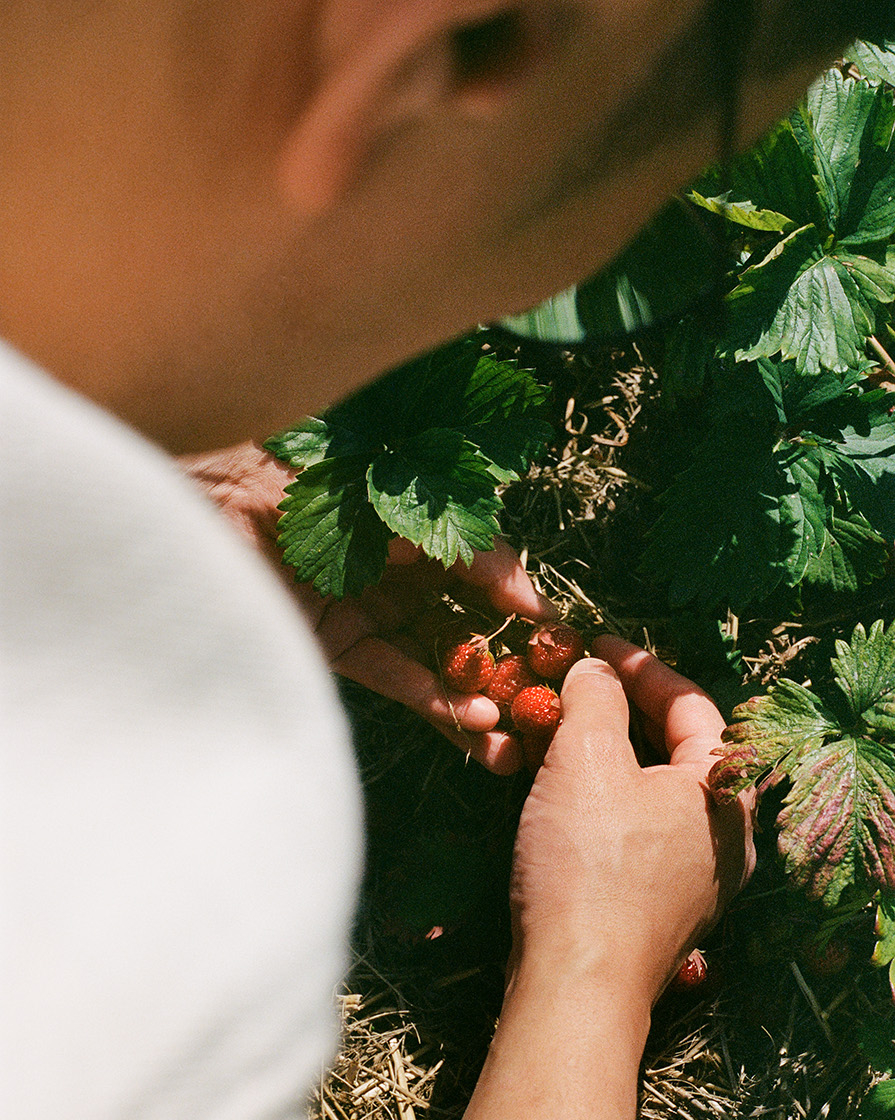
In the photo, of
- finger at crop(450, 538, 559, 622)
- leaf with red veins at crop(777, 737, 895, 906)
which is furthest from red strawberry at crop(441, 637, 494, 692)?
leaf with red veins at crop(777, 737, 895, 906)

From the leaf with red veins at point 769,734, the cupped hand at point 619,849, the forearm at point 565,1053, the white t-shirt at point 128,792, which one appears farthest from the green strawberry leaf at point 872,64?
the forearm at point 565,1053

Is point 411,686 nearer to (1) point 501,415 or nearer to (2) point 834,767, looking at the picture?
(1) point 501,415

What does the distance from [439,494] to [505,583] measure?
1.13ft

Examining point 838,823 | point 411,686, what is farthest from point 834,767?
point 411,686

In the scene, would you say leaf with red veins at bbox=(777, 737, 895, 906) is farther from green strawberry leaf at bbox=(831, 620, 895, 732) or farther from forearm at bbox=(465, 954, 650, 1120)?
forearm at bbox=(465, 954, 650, 1120)

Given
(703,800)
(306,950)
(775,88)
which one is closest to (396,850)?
(703,800)

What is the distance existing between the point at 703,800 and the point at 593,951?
0.32m

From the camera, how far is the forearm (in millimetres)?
1245

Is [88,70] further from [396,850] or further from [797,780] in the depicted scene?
[396,850]

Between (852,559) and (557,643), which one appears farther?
(557,643)

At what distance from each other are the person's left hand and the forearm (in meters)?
0.40

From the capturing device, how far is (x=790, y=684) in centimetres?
135

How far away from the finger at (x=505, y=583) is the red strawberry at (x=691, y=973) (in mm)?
709

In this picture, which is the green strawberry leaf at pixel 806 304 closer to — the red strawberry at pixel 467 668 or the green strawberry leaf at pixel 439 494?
the green strawberry leaf at pixel 439 494
